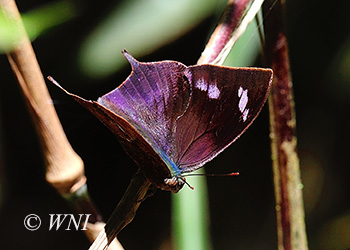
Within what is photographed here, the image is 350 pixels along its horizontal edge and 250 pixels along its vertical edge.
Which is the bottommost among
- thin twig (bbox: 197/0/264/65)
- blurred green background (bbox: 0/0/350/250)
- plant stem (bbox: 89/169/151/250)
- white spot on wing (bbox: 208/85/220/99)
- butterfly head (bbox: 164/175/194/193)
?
plant stem (bbox: 89/169/151/250)

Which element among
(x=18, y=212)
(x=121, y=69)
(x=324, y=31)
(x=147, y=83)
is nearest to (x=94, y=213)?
(x=147, y=83)

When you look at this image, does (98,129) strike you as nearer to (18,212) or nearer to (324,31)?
(18,212)

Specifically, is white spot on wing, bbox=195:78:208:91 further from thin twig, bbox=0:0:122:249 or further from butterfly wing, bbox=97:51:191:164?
thin twig, bbox=0:0:122:249

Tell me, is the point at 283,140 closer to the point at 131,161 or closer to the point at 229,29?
the point at 229,29

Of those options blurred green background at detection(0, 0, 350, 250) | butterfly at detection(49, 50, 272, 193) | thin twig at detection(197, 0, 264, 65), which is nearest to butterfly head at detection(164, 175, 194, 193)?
butterfly at detection(49, 50, 272, 193)

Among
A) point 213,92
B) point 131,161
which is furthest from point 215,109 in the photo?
point 131,161

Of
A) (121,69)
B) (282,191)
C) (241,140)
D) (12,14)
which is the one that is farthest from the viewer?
(241,140)
